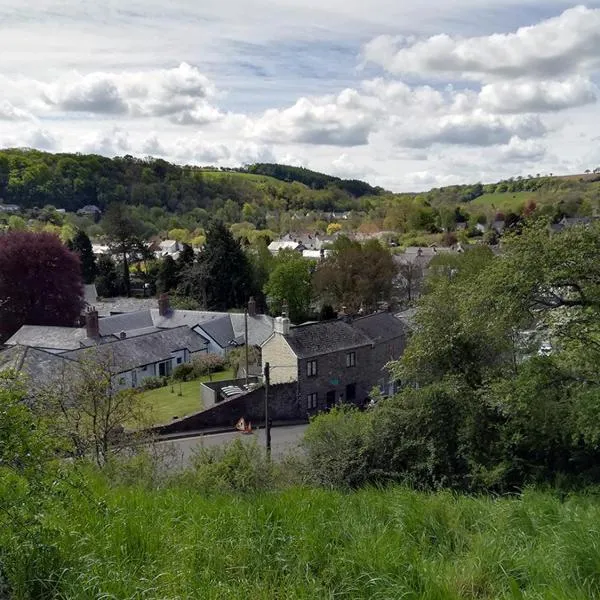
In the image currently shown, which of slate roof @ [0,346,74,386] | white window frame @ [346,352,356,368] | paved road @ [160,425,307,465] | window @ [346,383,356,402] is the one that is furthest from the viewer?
window @ [346,383,356,402]

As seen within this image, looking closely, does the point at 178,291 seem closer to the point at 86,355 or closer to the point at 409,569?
the point at 86,355

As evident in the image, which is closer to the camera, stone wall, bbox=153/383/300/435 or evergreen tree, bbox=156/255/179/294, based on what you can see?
stone wall, bbox=153/383/300/435

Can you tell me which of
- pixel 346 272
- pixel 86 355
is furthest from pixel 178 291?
pixel 86 355

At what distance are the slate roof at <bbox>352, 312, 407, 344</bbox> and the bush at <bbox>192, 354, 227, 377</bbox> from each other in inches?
428

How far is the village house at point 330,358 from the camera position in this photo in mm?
32000

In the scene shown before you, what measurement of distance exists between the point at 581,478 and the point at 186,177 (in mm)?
159230

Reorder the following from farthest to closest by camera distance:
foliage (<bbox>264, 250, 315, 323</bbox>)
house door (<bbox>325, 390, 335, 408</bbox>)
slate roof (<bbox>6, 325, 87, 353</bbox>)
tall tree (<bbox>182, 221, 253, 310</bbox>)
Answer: tall tree (<bbox>182, 221, 253, 310</bbox>) → foliage (<bbox>264, 250, 315, 323</bbox>) → slate roof (<bbox>6, 325, 87, 353</bbox>) → house door (<bbox>325, 390, 335, 408</bbox>)

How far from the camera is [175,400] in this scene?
113ft

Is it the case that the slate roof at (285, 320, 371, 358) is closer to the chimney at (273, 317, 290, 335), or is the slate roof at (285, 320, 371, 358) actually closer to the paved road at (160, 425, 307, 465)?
the chimney at (273, 317, 290, 335)

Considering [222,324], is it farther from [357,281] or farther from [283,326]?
[283,326]

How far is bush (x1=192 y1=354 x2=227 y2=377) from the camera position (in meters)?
40.5

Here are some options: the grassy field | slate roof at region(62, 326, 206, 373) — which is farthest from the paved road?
the grassy field

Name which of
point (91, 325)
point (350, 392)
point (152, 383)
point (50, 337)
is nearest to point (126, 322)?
point (91, 325)

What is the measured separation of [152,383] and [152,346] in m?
3.58
